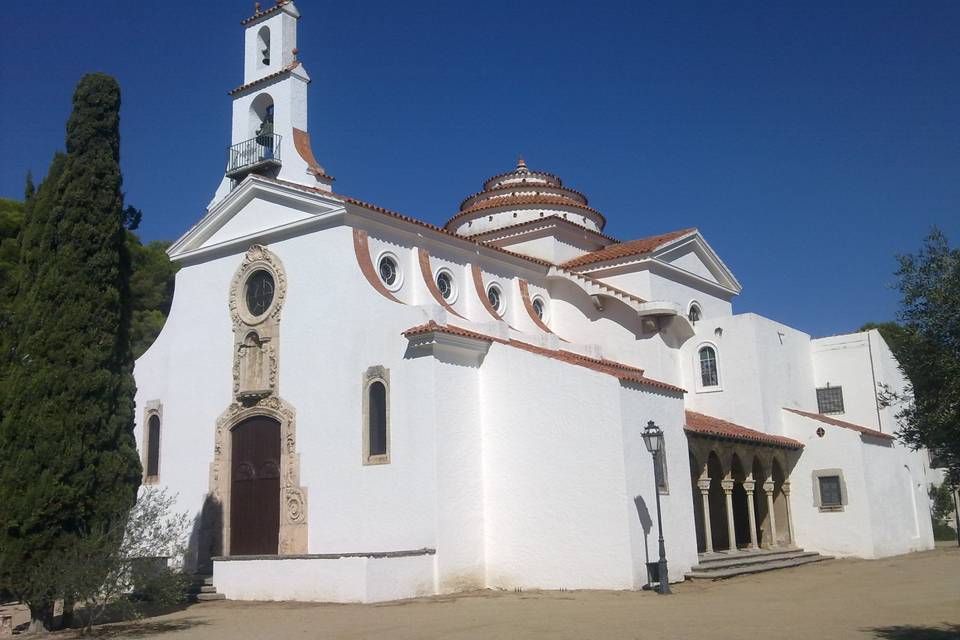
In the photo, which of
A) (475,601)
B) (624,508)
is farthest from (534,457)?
(475,601)

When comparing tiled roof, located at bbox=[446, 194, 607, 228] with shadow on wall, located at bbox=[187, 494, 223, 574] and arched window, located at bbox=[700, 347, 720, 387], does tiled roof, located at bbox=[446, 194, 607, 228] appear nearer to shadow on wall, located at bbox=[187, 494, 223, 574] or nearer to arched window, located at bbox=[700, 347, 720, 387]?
arched window, located at bbox=[700, 347, 720, 387]

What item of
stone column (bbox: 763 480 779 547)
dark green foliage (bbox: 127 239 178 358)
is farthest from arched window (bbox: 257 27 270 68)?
stone column (bbox: 763 480 779 547)

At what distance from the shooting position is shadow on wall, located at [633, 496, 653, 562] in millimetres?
18652

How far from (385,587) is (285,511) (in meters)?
4.24

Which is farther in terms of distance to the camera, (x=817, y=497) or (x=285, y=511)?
(x=817, y=497)

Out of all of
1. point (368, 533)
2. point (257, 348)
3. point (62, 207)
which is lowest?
point (368, 533)

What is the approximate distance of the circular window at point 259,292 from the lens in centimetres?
2269

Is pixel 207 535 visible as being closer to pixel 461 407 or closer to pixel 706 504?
pixel 461 407

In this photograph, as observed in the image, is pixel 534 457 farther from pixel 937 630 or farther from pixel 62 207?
pixel 62 207

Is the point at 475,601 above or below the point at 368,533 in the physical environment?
below

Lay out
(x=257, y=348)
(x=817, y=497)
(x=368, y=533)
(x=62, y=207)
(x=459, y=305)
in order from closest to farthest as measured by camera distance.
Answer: (x=62, y=207), (x=368, y=533), (x=257, y=348), (x=459, y=305), (x=817, y=497)

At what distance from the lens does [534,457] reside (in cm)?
1959

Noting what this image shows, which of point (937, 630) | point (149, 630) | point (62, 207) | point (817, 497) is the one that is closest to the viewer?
point (937, 630)

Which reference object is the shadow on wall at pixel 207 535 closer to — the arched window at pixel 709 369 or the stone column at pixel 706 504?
the stone column at pixel 706 504
